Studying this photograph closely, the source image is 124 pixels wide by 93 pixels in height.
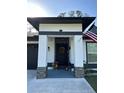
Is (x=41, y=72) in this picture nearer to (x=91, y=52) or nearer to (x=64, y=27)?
(x=64, y=27)

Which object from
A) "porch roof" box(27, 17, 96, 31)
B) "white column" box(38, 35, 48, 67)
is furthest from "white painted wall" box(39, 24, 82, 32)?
"white column" box(38, 35, 48, 67)

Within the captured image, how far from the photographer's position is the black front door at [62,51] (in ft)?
73.2

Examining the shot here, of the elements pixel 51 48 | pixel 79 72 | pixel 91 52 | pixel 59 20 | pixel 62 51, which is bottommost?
pixel 79 72

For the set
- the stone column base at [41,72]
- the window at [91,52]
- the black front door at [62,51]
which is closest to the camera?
the stone column base at [41,72]

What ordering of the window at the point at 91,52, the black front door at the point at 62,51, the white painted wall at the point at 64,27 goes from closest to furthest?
the white painted wall at the point at 64,27
the window at the point at 91,52
the black front door at the point at 62,51

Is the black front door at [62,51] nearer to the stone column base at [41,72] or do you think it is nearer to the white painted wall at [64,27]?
the white painted wall at [64,27]

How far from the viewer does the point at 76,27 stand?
653 inches

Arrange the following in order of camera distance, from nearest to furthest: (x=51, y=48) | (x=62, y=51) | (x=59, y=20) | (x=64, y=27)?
(x=59, y=20) < (x=64, y=27) < (x=51, y=48) < (x=62, y=51)

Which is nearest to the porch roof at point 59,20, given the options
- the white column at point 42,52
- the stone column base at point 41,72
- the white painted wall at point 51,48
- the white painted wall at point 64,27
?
the white painted wall at point 64,27

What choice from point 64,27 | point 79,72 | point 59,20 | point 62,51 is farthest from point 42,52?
point 62,51

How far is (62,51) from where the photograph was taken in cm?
2258
